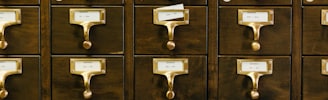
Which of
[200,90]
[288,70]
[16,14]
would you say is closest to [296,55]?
[288,70]

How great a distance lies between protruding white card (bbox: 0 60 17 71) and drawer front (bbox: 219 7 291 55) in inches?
28.8

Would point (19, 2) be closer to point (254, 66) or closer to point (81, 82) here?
point (81, 82)

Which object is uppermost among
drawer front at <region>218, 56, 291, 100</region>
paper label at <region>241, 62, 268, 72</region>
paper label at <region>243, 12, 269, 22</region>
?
paper label at <region>243, 12, 269, 22</region>

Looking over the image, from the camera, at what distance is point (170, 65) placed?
1.37 metres

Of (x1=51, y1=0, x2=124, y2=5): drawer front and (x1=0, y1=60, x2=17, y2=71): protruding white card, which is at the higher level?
(x1=51, y1=0, x2=124, y2=5): drawer front

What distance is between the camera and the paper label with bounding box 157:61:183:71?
1.36m

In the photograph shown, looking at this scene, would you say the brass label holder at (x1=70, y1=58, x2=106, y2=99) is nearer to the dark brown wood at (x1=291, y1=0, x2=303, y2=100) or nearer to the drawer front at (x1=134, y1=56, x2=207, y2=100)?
the drawer front at (x1=134, y1=56, x2=207, y2=100)

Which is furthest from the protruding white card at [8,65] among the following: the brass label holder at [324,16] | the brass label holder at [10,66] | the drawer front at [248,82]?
the brass label holder at [324,16]

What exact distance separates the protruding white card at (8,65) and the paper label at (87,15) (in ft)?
0.89

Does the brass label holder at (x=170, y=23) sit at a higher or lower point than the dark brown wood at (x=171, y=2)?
lower

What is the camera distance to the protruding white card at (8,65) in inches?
53.0

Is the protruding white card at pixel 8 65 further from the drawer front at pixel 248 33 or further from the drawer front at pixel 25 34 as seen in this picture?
the drawer front at pixel 248 33

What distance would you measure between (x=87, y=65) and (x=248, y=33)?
1.92ft

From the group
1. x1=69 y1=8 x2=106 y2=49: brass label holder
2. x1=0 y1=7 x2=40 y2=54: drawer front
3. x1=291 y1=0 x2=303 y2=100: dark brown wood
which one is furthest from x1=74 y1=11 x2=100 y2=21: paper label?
x1=291 y1=0 x2=303 y2=100: dark brown wood
